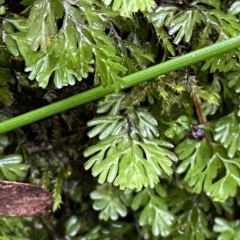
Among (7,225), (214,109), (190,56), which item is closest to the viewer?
(190,56)

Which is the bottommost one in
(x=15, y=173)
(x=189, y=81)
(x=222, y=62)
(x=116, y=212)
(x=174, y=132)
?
(x=116, y=212)

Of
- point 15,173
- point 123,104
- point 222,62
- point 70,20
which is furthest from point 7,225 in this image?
point 222,62

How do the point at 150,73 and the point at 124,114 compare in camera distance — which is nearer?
the point at 150,73

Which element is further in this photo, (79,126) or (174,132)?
(79,126)

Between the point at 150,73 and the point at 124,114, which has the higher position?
the point at 150,73

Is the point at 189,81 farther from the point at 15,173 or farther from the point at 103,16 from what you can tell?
the point at 15,173

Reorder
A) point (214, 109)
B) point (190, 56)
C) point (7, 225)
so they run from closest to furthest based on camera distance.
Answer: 1. point (190, 56)
2. point (7, 225)
3. point (214, 109)

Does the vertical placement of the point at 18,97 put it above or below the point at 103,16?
below
